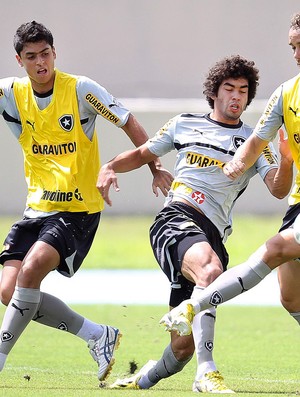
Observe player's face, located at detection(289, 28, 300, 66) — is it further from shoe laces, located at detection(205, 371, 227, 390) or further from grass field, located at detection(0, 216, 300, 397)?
grass field, located at detection(0, 216, 300, 397)

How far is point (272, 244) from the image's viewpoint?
22.2ft

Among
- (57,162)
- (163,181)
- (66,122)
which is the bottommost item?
(163,181)

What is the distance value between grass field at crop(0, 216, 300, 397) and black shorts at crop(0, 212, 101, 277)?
2.83ft

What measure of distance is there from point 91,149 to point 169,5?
732 inches

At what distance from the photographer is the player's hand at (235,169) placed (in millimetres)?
7094

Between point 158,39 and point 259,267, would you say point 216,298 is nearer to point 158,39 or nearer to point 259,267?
point 259,267

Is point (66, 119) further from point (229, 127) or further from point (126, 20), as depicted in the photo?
point (126, 20)

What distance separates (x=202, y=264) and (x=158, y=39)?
64.7ft

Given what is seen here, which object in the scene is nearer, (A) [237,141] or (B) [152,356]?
(A) [237,141]

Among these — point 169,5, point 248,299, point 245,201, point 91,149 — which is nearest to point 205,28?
point 169,5

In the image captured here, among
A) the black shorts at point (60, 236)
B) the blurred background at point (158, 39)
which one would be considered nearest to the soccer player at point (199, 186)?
the black shorts at point (60, 236)

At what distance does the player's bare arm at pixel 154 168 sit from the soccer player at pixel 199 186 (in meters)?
0.11

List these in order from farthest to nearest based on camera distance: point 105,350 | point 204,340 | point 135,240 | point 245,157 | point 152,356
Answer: point 135,240 < point 152,356 < point 105,350 < point 245,157 < point 204,340

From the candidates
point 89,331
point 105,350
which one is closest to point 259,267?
point 105,350
